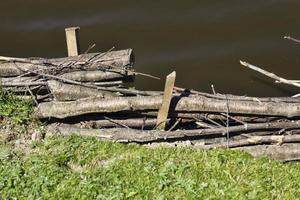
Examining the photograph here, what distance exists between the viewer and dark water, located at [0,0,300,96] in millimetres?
8836

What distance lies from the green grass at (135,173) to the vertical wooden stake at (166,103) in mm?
340

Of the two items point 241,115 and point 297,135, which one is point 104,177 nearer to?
point 241,115

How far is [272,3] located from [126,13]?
8.05ft

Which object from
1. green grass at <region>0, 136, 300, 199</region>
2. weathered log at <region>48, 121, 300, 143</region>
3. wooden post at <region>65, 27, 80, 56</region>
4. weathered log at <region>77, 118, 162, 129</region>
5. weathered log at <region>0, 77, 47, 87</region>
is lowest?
green grass at <region>0, 136, 300, 199</region>

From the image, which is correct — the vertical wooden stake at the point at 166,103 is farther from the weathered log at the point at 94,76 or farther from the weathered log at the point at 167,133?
the weathered log at the point at 94,76

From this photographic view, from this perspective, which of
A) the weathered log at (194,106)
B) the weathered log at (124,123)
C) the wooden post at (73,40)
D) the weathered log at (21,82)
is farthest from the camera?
the wooden post at (73,40)

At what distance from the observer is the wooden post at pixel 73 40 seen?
7563 mm

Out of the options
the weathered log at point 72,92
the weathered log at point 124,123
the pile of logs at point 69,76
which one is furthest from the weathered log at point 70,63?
the weathered log at point 124,123

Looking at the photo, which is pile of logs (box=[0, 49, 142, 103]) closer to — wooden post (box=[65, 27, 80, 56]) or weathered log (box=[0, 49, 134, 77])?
weathered log (box=[0, 49, 134, 77])

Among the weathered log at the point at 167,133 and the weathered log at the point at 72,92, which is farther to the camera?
the weathered log at the point at 72,92

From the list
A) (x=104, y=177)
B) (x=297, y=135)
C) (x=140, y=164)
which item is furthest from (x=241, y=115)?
(x=104, y=177)

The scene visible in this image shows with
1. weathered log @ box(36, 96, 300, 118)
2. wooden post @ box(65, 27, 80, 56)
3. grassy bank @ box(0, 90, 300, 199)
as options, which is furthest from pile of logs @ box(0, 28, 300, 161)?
wooden post @ box(65, 27, 80, 56)

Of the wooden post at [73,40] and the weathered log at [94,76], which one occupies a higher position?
the wooden post at [73,40]

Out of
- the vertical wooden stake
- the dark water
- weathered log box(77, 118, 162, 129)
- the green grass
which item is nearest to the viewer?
the green grass
